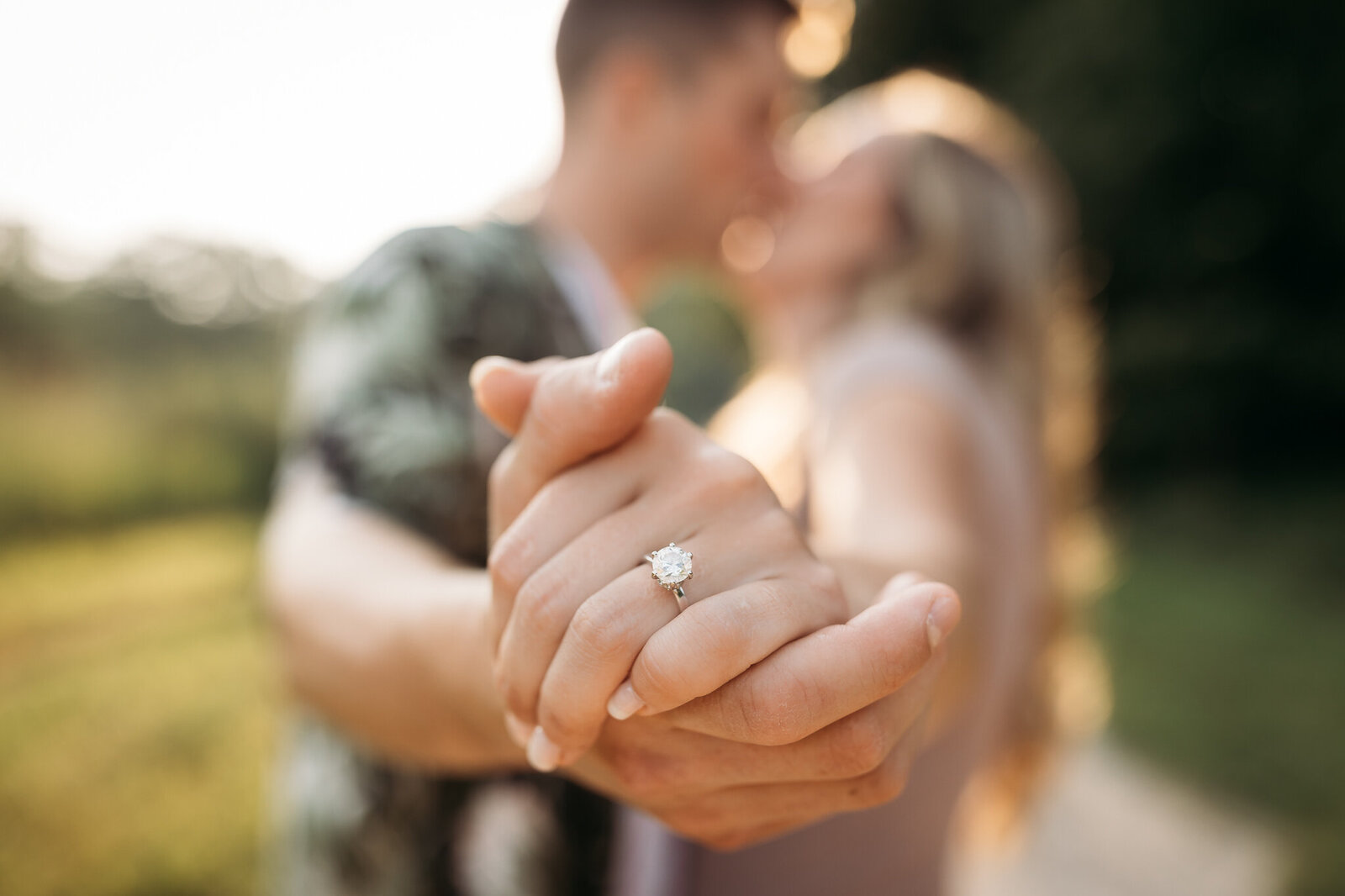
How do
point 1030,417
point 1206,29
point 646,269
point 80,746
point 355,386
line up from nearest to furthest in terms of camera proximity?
1. point 355,386
2. point 1030,417
3. point 646,269
4. point 80,746
5. point 1206,29

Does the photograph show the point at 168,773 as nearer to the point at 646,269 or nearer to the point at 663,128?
the point at 646,269

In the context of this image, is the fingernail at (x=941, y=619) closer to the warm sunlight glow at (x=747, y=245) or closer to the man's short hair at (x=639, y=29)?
the man's short hair at (x=639, y=29)

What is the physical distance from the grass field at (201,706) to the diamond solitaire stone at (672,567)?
14.2 ft

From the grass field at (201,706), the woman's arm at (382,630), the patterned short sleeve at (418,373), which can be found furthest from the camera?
the grass field at (201,706)

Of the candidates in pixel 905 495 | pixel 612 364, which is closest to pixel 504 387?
pixel 612 364

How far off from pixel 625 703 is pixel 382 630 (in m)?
0.58

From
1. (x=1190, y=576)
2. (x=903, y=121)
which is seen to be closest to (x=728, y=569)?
(x=903, y=121)

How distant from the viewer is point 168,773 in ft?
15.0

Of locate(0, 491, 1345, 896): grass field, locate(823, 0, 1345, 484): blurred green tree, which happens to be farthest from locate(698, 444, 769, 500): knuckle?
locate(823, 0, 1345, 484): blurred green tree

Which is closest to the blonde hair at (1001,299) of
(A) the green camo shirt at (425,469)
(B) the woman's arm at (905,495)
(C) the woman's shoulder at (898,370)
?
(C) the woman's shoulder at (898,370)

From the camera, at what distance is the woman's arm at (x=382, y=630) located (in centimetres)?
117

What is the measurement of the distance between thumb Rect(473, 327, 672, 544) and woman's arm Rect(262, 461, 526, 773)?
0.75 ft

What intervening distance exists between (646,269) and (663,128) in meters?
0.50

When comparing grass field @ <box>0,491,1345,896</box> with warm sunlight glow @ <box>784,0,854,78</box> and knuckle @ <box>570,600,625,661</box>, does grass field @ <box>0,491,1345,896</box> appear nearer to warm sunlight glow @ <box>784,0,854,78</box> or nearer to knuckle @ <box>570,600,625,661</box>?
knuckle @ <box>570,600,625,661</box>
